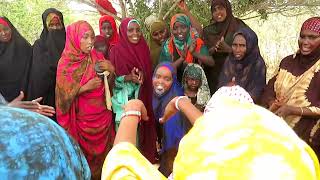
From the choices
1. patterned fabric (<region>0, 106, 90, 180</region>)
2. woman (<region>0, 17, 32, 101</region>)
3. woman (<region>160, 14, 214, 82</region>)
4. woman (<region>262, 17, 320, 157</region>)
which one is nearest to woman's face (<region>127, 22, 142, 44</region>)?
woman (<region>160, 14, 214, 82</region>)

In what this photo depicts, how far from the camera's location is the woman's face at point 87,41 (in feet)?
12.2

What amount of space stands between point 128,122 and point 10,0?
914cm

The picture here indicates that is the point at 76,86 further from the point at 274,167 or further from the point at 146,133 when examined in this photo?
the point at 274,167

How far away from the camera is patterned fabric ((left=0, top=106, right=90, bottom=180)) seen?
30.0 inches

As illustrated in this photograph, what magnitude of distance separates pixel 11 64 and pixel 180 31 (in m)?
1.61

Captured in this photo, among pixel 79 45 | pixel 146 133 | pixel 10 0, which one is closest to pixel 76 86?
pixel 79 45

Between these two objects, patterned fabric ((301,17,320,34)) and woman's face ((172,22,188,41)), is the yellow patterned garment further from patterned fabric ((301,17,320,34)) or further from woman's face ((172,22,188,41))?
woman's face ((172,22,188,41))

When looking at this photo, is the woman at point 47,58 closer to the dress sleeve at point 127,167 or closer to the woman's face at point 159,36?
the woman's face at point 159,36

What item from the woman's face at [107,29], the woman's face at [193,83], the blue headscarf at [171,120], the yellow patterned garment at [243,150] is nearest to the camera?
the yellow patterned garment at [243,150]

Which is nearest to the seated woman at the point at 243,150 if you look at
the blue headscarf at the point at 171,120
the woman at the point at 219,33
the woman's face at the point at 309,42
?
the woman's face at the point at 309,42

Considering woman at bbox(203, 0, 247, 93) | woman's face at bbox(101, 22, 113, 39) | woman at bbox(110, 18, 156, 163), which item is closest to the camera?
woman at bbox(110, 18, 156, 163)

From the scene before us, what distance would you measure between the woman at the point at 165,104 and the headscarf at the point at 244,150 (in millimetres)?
2778

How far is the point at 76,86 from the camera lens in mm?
3775

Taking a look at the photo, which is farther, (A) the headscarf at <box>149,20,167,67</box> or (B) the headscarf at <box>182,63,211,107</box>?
(A) the headscarf at <box>149,20,167,67</box>
